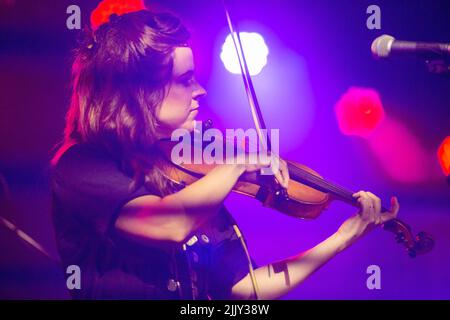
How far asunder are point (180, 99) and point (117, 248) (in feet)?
2.39

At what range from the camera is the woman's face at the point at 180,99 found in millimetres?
2613

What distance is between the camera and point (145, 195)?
93.1 inches

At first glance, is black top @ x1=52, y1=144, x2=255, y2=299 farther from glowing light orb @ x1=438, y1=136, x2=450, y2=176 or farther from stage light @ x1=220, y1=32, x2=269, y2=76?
glowing light orb @ x1=438, y1=136, x2=450, y2=176

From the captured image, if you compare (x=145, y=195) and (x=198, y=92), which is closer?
(x=145, y=195)

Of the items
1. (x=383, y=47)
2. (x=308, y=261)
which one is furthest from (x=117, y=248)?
(x=383, y=47)

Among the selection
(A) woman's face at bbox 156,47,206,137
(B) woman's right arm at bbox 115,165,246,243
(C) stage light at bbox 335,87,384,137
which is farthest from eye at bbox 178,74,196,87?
(C) stage light at bbox 335,87,384,137

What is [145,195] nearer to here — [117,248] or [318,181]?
[117,248]

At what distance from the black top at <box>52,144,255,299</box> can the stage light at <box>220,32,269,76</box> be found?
2.43 ft

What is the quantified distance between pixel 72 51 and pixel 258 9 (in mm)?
947

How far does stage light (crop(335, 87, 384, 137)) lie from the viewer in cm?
291

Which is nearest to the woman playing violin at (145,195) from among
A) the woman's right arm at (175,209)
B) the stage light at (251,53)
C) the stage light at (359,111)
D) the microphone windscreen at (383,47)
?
the woman's right arm at (175,209)

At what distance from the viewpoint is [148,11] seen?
266 centimetres
